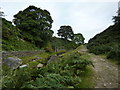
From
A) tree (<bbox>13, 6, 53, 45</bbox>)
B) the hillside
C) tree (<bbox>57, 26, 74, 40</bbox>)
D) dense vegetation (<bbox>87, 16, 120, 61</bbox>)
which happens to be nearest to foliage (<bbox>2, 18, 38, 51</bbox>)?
the hillside

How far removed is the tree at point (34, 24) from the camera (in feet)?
59.1

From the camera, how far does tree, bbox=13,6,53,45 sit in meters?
18.0

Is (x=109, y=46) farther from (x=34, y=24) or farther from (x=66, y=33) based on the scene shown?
A: (x=66, y=33)

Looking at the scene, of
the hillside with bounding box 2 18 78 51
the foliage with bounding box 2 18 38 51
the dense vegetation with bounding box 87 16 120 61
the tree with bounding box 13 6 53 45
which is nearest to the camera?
the dense vegetation with bounding box 87 16 120 61

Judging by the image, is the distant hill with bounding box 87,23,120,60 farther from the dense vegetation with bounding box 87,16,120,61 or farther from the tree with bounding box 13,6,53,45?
the tree with bounding box 13,6,53,45

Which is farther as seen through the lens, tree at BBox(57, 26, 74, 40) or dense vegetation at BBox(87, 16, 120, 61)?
tree at BBox(57, 26, 74, 40)

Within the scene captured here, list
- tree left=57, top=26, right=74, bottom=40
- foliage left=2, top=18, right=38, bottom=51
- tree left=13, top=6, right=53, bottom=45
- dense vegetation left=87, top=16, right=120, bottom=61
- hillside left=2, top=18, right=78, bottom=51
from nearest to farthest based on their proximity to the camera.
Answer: dense vegetation left=87, top=16, right=120, bottom=61 < foliage left=2, top=18, right=38, bottom=51 < hillside left=2, top=18, right=78, bottom=51 < tree left=13, top=6, right=53, bottom=45 < tree left=57, top=26, right=74, bottom=40

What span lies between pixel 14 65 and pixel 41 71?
4.71 m

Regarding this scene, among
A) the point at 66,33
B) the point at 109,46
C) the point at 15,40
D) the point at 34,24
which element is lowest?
the point at 109,46

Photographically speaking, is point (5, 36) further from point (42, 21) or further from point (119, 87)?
point (119, 87)

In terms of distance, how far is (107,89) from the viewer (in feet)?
8.90

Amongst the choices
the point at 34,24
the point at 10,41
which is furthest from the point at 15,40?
the point at 34,24

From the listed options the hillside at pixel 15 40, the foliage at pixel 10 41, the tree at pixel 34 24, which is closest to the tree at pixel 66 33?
the hillside at pixel 15 40

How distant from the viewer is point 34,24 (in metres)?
18.1
